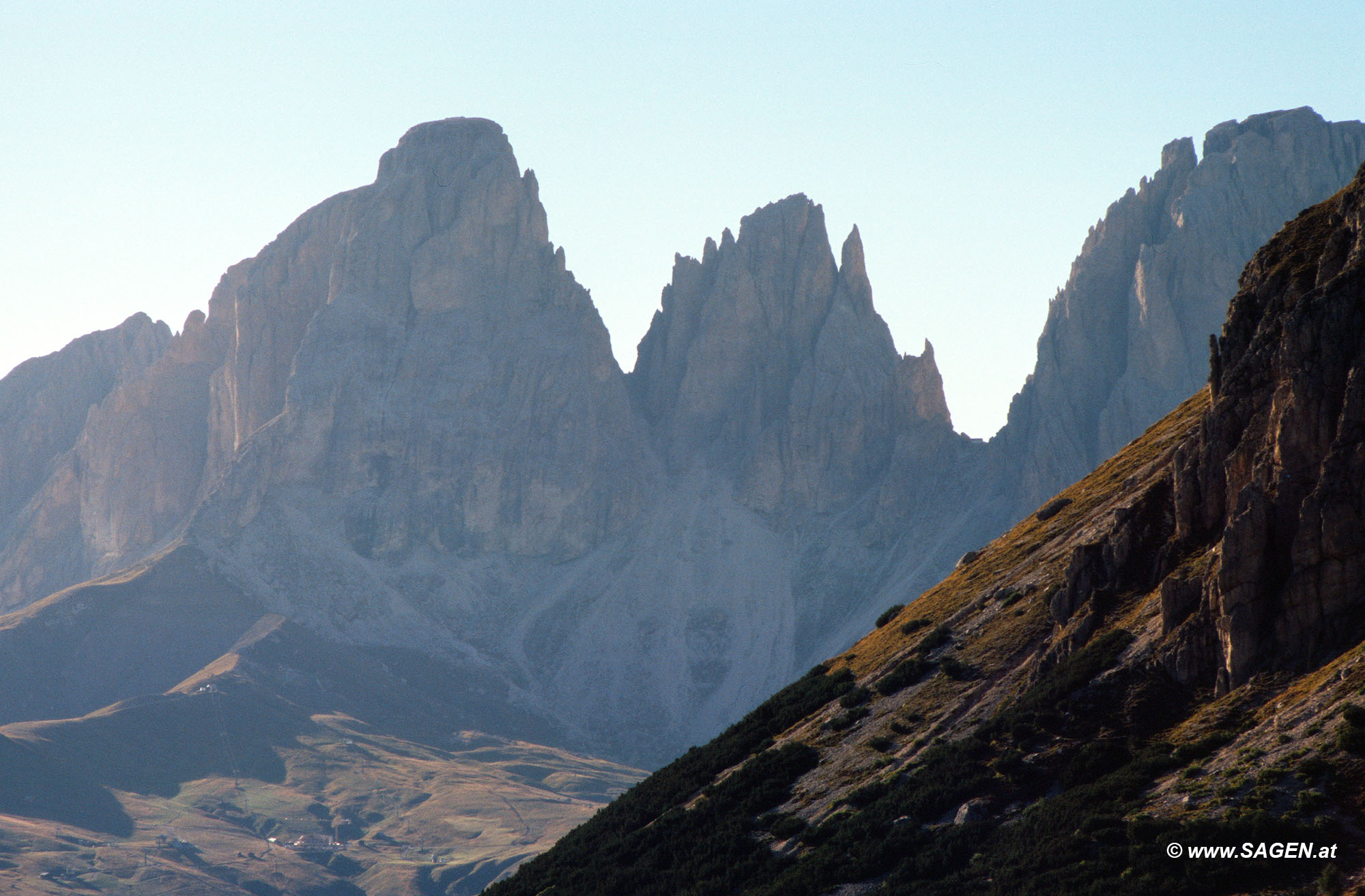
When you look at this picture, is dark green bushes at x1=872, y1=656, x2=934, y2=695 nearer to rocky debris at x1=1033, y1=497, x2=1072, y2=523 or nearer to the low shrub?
rocky debris at x1=1033, y1=497, x2=1072, y2=523

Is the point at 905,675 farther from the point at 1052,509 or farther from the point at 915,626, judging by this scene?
the point at 1052,509

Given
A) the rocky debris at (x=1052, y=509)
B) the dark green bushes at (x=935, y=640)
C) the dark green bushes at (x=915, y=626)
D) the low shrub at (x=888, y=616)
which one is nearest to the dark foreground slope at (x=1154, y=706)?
the dark green bushes at (x=935, y=640)

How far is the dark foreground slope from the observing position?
44.4 m

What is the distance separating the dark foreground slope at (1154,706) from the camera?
44406mm

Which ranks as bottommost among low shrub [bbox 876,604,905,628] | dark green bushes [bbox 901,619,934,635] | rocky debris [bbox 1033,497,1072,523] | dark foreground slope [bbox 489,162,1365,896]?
dark foreground slope [bbox 489,162,1365,896]

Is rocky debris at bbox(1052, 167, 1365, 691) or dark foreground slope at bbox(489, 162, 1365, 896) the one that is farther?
rocky debris at bbox(1052, 167, 1365, 691)

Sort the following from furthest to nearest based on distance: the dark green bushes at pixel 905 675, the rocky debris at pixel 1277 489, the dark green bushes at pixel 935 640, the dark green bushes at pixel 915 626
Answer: the dark green bushes at pixel 915 626 → the dark green bushes at pixel 935 640 → the dark green bushes at pixel 905 675 → the rocky debris at pixel 1277 489

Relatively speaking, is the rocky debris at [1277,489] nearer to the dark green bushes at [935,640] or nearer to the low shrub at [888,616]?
the dark green bushes at [935,640]

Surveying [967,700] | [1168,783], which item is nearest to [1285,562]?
[1168,783]

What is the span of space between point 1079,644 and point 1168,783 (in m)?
11.8

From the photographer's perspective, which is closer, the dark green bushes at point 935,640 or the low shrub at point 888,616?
the dark green bushes at point 935,640

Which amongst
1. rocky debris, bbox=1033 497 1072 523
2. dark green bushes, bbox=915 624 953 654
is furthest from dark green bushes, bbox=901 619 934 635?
rocky debris, bbox=1033 497 1072 523

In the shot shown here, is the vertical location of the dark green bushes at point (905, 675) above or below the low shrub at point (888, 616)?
below

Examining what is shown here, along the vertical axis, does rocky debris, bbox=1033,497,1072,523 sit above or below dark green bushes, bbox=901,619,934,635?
above
